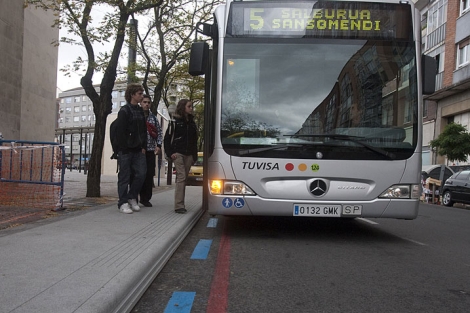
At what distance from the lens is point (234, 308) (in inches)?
127

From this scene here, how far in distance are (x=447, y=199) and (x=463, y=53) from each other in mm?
12962

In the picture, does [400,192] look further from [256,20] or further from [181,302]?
[181,302]

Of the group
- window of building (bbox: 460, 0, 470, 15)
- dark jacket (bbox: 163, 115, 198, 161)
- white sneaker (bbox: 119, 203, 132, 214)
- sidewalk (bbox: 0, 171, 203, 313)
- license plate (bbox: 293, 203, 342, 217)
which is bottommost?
sidewalk (bbox: 0, 171, 203, 313)

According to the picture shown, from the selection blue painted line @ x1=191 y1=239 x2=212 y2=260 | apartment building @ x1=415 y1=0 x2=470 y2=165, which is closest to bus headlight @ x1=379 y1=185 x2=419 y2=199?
blue painted line @ x1=191 y1=239 x2=212 y2=260

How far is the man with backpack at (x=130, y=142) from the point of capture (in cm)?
709

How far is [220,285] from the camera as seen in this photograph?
3.79m

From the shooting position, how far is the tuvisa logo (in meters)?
5.62

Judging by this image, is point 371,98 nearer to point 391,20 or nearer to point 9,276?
point 391,20

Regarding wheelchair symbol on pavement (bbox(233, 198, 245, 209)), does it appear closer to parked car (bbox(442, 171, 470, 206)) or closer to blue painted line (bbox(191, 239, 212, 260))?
blue painted line (bbox(191, 239, 212, 260))

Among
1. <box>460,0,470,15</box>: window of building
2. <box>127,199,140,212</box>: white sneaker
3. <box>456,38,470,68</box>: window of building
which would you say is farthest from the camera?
<box>460,0,470,15</box>: window of building

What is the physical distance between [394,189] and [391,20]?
228cm

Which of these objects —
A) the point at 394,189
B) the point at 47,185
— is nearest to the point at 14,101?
the point at 47,185

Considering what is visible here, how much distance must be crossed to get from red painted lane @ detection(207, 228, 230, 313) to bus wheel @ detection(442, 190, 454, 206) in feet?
47.5

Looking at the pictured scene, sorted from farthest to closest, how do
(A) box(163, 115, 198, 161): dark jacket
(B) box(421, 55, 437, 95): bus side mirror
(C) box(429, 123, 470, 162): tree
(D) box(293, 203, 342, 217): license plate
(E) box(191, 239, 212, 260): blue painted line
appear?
(C) box(429, 123, 470, 162): tree → (A) box(163, 115, 198, 161): dark jacket → (B) box(421, 55, 437, 95): bus side mirror → (D) box(293, 203, 342, 217): license plate → (E) box(191, 239, 212, 260): blue painted line
